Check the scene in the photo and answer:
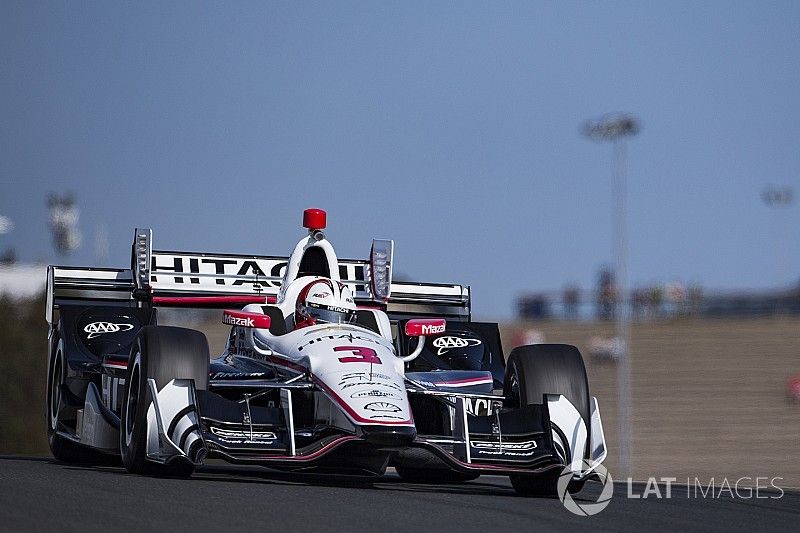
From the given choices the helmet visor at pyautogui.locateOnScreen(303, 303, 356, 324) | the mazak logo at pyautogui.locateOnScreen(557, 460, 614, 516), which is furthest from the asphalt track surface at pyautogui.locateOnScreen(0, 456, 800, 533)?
the helmet visor at pyautogui.locateOnScreen(303, 303, 356, 324)

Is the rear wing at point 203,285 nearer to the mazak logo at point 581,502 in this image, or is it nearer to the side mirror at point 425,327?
the side mirror at point 425,327

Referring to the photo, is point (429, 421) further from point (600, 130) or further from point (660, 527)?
point (600, 130)

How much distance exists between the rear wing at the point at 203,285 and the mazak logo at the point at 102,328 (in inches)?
24.0

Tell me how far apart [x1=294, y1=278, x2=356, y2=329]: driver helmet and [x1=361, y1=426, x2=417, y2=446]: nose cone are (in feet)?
7.19

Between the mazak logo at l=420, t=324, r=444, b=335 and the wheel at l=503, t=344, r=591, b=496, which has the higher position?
the mazak logo at l=420, t=324, r=444, b=335

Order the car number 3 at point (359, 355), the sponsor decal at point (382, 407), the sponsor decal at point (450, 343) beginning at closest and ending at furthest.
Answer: the sponsor decal at point (382, 407) < the car number 3 at point (359, 355) < the sponsor decal at point (450, 343)

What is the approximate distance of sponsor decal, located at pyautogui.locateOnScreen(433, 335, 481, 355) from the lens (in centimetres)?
1369

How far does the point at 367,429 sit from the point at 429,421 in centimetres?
154

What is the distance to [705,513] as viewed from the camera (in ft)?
30.6

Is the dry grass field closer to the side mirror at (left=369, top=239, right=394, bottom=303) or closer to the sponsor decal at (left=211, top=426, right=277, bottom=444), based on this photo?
the side mirror at (left=369, top=239, right=394, bottom=303)

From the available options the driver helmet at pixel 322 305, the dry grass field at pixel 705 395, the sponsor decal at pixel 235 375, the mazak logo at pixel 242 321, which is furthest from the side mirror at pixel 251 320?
the dry grass field at pixel 705 395

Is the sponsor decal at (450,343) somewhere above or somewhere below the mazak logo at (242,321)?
below

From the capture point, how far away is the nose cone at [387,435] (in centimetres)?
979

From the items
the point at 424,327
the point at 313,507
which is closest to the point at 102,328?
the point at 424,327
